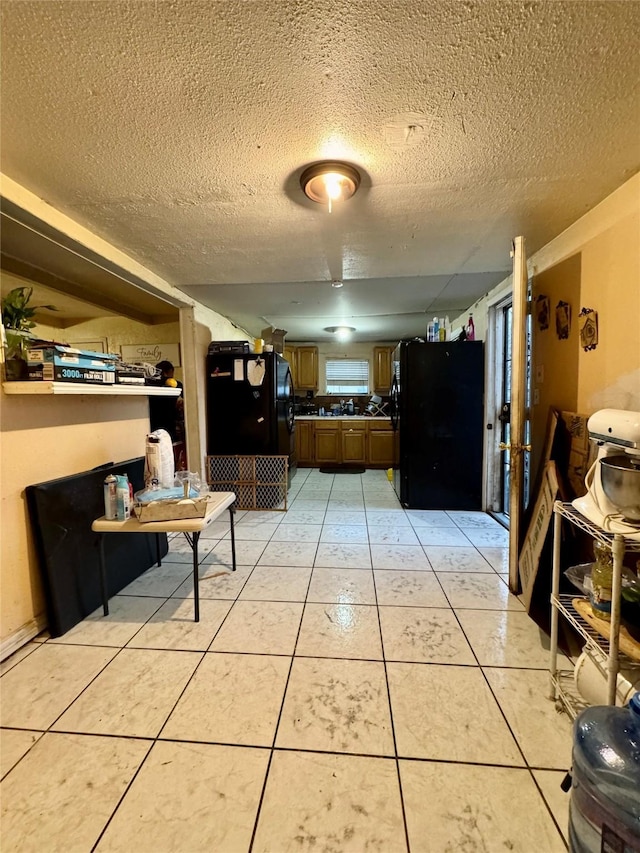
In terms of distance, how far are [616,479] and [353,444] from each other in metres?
4.45

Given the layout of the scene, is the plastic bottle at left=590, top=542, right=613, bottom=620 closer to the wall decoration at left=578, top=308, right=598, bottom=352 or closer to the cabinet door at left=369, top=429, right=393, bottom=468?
the wall decoration at left=578, top=308, right=598, bottom=352

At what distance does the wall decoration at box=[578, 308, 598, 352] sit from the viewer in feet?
5.83

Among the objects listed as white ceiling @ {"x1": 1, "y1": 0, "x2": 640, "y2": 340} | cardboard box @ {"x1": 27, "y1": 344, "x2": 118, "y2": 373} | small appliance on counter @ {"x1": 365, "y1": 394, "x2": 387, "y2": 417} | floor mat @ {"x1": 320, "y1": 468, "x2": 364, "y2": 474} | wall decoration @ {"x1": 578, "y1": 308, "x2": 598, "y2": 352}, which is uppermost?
white ceiling @ {"x1": 1, "y1": 0, "x2": 640, "y2": 340}

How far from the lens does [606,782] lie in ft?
2.65

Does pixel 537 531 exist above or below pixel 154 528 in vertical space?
below

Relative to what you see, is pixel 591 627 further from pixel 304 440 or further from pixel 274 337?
pixel 304 440

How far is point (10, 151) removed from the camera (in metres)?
1.37

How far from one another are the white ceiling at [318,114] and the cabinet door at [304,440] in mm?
3587

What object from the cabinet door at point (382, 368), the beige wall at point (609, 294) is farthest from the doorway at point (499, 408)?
the cabinet door at point (382, 368)

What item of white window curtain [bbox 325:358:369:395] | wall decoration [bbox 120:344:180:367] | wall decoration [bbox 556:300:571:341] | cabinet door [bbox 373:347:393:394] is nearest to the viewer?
wall decoration [bbox 556:300:571:341]

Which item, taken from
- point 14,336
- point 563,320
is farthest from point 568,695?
point 14,336

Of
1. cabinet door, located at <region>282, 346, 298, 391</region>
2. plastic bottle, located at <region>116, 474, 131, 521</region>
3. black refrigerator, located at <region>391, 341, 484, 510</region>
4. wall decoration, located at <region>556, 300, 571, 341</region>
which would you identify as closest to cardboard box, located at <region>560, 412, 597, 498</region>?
wall decoration, located at <region>556, 300, 571, 341</region>

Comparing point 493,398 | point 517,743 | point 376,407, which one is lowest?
point 517,743

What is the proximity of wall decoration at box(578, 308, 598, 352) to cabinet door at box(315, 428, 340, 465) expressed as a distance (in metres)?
3.88
